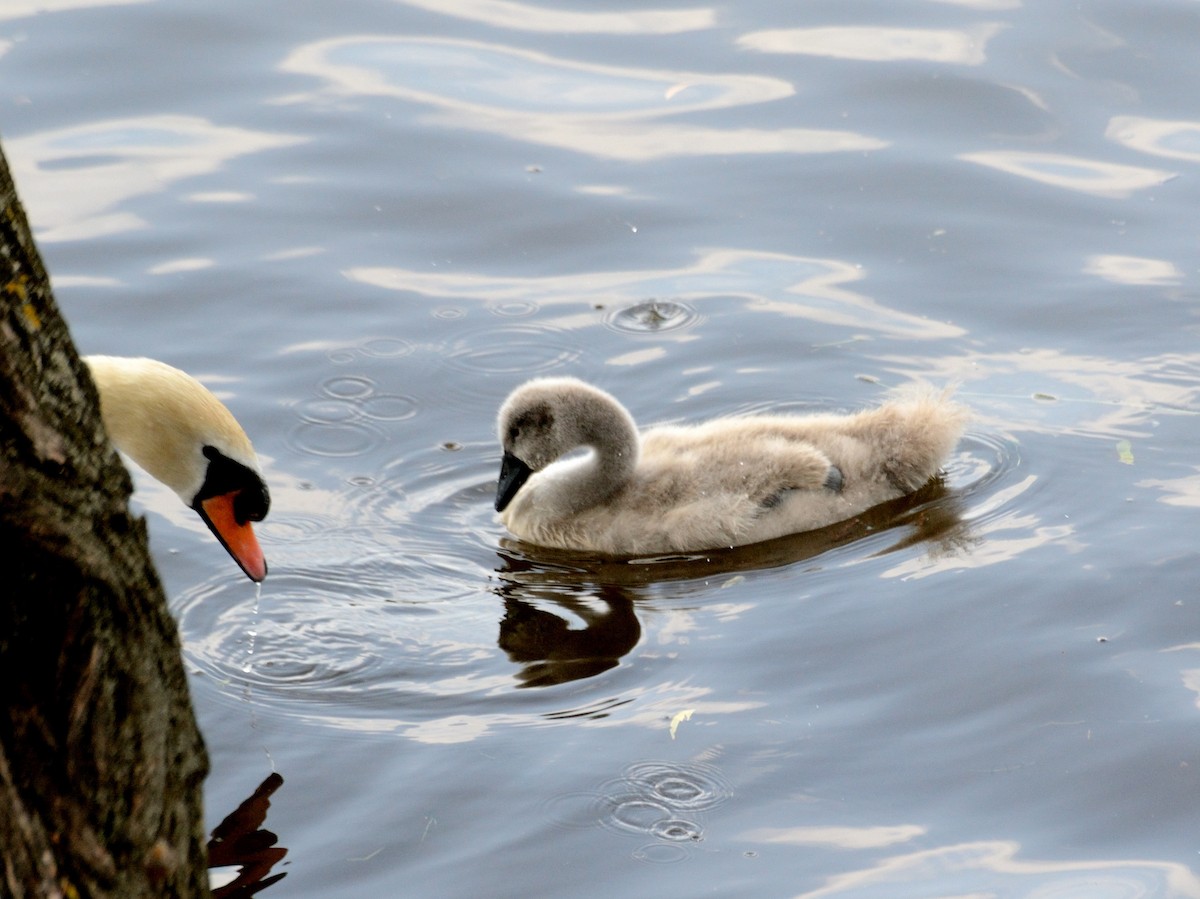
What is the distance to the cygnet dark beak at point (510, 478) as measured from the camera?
260 inches

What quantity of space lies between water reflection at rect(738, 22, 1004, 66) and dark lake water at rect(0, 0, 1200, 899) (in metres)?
0.04

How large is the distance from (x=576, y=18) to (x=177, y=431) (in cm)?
682

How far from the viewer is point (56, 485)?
261 cm

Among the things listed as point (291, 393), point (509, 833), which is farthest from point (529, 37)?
point (509, 833)

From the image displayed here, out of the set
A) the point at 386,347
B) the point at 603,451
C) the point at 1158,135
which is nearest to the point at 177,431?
the point at 603,451

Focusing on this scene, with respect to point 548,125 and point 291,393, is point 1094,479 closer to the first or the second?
point 291,393

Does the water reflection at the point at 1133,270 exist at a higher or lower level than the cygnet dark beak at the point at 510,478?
higher

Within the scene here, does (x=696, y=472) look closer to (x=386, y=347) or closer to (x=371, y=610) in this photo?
(x=371, y=610)

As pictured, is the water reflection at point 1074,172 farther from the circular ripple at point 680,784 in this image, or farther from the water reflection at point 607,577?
the circular ripple at point 680,784

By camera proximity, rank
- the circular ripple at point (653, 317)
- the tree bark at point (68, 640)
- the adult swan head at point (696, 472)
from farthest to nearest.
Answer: the circular ripple at point (653, 317), the adult swan head at point (696, 472), the tree bark at point (68, 640)

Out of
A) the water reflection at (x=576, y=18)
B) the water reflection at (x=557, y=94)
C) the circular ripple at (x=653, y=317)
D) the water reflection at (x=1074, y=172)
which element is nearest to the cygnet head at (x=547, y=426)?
the circular ripple at (x=653, y=317)

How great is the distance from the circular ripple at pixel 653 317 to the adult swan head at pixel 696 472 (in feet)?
4.00

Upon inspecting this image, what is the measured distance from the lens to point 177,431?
4980 millimetres

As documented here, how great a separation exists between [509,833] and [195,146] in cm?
600
